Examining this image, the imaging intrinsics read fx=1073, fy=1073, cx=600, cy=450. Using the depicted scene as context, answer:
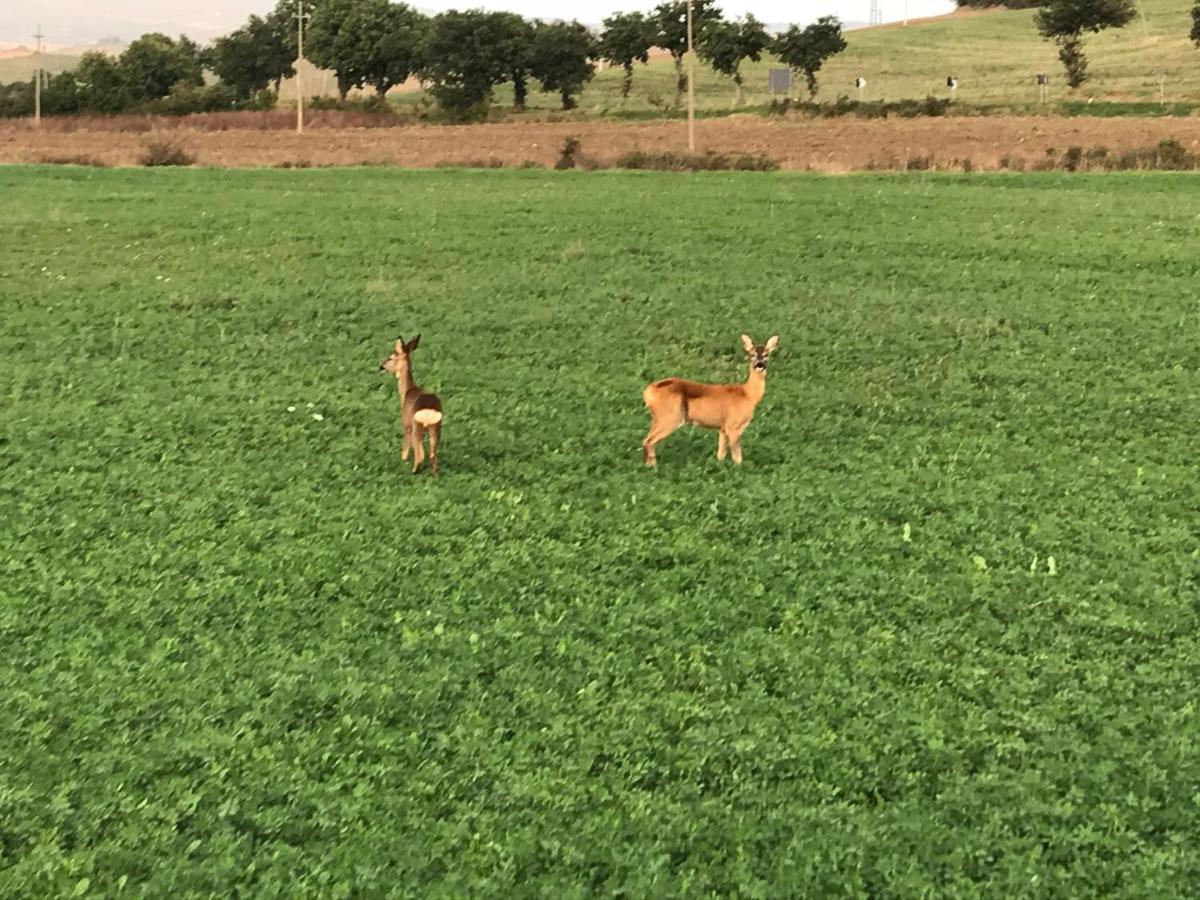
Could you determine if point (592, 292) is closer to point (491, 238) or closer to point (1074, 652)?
point (491, 238)

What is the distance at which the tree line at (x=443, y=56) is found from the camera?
63375 mm

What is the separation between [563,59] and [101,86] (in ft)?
102

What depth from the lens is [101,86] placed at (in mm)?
70438

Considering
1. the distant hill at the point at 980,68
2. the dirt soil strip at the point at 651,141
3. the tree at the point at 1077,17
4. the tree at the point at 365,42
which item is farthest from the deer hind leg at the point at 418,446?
the tree at the point at 365,42

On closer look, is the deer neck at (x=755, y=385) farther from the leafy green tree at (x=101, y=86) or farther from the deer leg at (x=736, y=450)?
the leafy green tree at (x=101, y=86)

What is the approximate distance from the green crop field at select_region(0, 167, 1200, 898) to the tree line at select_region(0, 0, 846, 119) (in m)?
51.4

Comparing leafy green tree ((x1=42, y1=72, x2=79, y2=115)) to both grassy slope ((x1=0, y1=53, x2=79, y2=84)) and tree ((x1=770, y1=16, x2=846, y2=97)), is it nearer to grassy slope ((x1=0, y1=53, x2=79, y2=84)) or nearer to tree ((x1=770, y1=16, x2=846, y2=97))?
tree ((x1=770, y1=16, x2=846, y2=97))

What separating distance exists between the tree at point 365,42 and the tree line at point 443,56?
67 mm

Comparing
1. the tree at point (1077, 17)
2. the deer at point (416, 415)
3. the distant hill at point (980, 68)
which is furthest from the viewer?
the tree at point (1077, 17)

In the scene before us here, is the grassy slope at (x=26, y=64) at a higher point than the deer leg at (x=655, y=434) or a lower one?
higher

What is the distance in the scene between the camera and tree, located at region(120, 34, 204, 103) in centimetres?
7150

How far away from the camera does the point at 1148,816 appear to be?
299 centimetres

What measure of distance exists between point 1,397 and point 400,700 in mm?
4736

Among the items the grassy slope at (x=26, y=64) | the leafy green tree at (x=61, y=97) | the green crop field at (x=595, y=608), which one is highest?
the grassy slope at (x=26, y=64)
